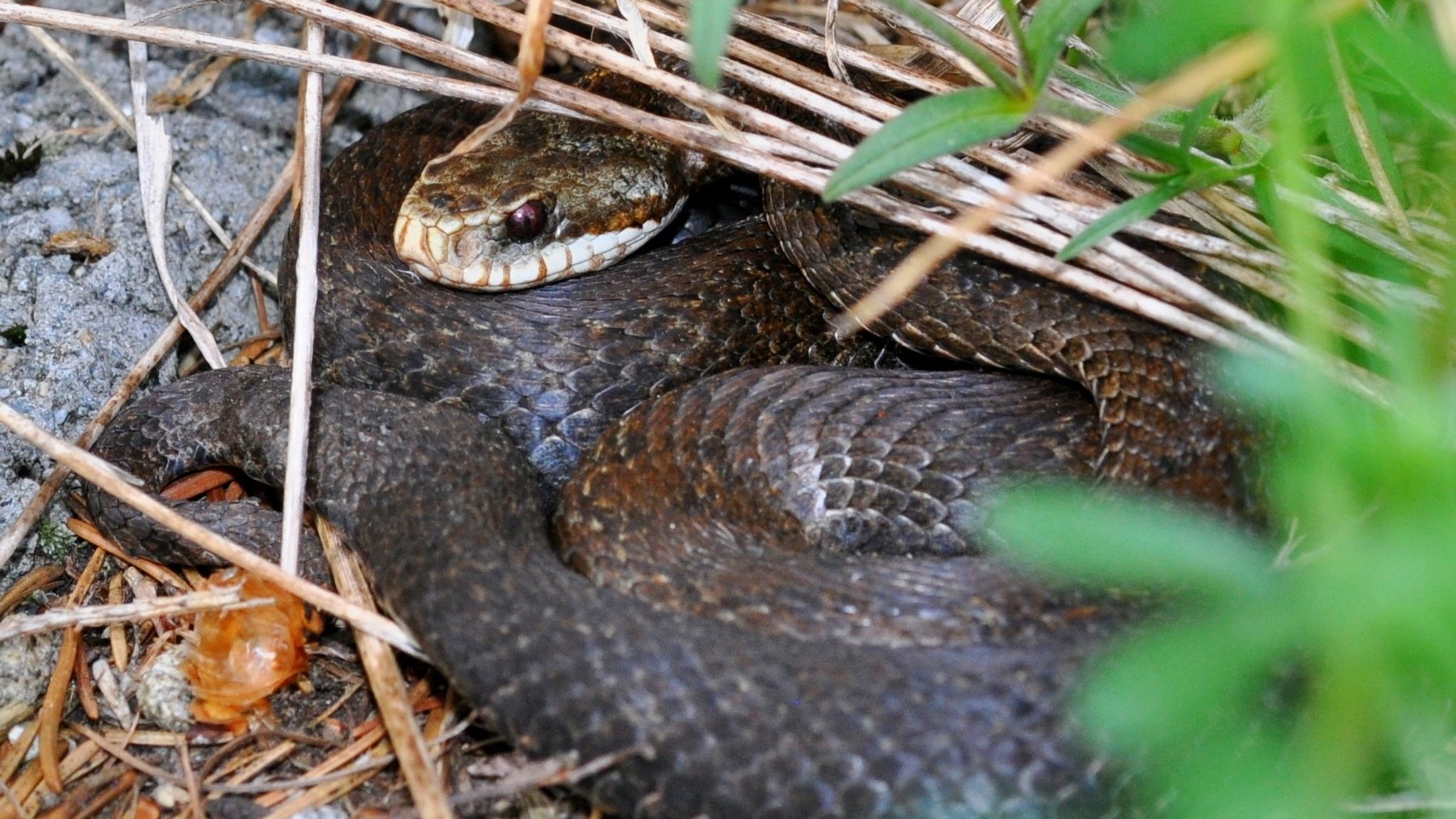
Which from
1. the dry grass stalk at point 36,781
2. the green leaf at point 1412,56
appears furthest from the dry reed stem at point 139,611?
the green leaf at point 1412,56

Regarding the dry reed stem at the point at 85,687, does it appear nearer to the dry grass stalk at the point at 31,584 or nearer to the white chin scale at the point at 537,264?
the dry grass stalk at the point at 31,584

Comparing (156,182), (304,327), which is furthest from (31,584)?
(156,182)

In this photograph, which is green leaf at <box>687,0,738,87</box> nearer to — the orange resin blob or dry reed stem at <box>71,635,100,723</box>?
the orange resin blob

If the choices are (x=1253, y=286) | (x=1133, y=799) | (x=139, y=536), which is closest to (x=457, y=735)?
(x=139, y=536)

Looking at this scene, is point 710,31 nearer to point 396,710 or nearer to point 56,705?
point 396,710

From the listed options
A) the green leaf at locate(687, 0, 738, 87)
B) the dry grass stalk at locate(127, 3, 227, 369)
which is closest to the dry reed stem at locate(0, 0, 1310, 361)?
the dry grass stalk at locate(127, 3, 227, 369)

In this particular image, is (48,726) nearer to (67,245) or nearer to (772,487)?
(67,245)
